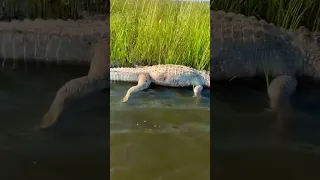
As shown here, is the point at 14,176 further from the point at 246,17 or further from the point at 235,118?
the point at 246,17

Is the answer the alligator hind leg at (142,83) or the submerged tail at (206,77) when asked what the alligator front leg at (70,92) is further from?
the submerged tail at (206,77)

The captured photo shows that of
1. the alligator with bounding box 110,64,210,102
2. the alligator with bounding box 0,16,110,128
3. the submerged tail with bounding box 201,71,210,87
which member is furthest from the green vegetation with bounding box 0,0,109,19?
the submerged tail with bounding box 201,71,210,87

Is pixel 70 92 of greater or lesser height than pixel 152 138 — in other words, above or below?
above

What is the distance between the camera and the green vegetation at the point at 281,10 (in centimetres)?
159

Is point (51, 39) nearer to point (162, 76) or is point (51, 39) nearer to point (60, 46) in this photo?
point (60, 46)

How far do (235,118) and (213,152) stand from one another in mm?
168

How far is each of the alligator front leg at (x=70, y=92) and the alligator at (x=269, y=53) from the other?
0.50 metres

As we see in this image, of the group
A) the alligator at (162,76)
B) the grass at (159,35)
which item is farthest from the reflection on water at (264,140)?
the grass at (159,35)

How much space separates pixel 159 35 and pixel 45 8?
1.62 ft

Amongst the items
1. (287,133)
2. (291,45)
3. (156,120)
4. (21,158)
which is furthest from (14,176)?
(291,45)

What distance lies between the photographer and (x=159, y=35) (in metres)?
1.67

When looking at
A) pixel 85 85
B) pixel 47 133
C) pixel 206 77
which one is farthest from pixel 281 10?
pixel 47 133

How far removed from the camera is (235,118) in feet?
5.20

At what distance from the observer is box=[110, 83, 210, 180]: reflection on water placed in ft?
5.24
